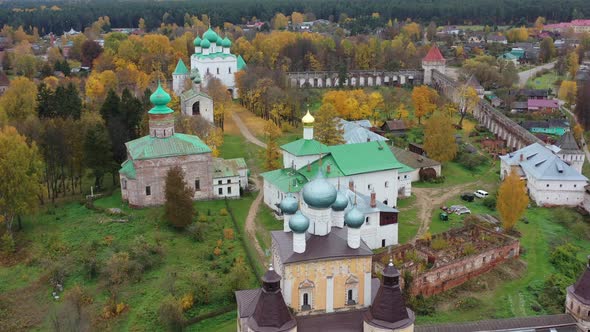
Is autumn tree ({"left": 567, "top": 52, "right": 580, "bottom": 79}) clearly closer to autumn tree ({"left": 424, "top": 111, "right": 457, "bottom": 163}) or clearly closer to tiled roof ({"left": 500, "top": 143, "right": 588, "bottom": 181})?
autumn tree ({"left": 424, "top": 111, "right": 457, "bottom": 163})

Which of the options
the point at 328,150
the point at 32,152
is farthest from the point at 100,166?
the point at 328,150

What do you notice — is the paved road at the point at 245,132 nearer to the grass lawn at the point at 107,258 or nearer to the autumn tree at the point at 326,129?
the autumn tree at the point at 326,129

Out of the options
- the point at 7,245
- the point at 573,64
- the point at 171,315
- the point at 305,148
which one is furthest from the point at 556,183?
the point at 573,64

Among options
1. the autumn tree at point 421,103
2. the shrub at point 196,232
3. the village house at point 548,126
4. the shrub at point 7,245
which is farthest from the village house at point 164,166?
the village house at point 548,126

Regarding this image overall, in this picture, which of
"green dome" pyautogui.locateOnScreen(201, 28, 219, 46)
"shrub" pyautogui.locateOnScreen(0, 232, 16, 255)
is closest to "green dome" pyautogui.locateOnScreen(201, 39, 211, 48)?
"green dome" pyautogui.locateOnScreen(201, 28, 219, 46)

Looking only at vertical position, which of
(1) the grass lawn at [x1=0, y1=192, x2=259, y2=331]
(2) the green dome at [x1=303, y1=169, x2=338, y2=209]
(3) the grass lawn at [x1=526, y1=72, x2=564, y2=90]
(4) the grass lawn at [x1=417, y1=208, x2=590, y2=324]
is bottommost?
(4) the grass lawn at [x1=417, y1=208, x2=590, y2=324]

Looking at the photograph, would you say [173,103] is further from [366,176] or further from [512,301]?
[512,301]

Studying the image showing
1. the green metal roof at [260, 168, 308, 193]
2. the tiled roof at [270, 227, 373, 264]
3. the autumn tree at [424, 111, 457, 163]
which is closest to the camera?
the tiled roof at [270, 227, 373, 264]
